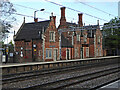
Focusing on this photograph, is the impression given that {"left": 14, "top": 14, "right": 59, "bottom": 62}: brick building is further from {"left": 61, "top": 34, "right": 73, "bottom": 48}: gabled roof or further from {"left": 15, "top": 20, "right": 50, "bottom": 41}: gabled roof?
{"left": 61, "top": 34, "right": 73, "bottom": 48}: gabled roof

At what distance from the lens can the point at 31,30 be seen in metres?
36.6

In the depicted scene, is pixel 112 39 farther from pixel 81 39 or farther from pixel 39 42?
pixel 39 42

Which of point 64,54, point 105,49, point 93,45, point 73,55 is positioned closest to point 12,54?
point 64,54

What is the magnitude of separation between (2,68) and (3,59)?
34.0ft

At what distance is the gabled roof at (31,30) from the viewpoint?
3459 centimetres

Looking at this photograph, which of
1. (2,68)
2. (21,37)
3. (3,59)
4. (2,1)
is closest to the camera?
(2,68)

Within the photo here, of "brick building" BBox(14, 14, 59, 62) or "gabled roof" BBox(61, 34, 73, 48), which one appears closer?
"brick building" BBox(14, 14, 59, 62)

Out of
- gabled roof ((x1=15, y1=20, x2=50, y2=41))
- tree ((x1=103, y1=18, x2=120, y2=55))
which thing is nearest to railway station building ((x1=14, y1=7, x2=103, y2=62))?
gabled roof ((x1=15, y1=20, x2=50, y2=41))

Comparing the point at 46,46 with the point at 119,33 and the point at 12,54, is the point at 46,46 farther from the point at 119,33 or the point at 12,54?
the point at 119,33

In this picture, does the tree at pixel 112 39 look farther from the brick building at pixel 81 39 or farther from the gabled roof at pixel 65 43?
the gabled roof at pixel 65 43

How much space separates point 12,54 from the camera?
29516mm

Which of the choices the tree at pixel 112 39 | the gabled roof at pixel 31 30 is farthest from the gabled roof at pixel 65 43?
the tree at pixel 112 39

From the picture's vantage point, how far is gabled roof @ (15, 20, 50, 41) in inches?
1362

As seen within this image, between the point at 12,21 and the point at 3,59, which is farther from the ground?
the point at 12,21
